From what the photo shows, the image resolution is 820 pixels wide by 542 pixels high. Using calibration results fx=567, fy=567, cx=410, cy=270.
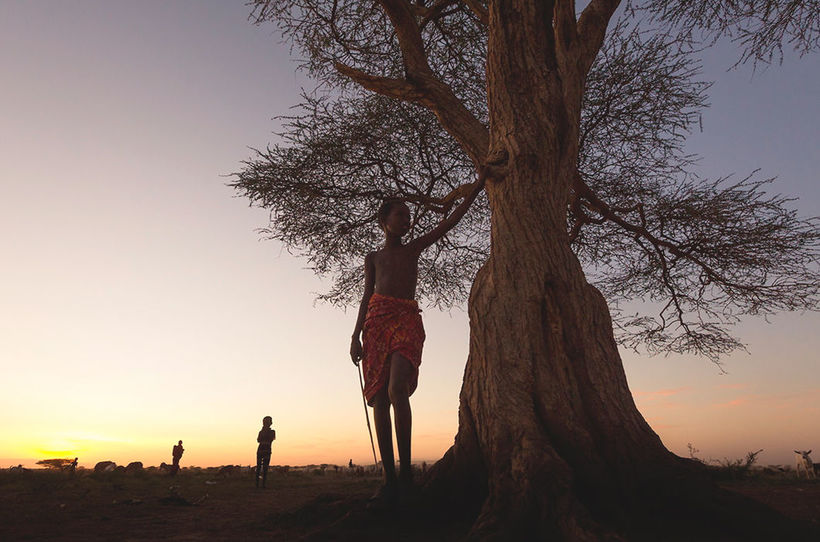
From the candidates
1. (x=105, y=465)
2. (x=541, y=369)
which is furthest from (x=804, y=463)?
(x=105, y=465)

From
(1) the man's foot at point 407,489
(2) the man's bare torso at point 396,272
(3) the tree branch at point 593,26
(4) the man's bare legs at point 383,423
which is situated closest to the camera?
(1) the man's foot at point 407,489

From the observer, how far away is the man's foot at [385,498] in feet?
13.2

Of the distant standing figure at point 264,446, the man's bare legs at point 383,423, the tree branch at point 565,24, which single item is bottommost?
the man's bare legs at point 383,423

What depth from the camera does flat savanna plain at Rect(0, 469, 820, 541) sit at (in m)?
3.91

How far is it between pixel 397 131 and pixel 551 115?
3791 mm

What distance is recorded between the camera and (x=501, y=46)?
5371 millimetres

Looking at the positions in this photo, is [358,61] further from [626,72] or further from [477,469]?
[477,469]

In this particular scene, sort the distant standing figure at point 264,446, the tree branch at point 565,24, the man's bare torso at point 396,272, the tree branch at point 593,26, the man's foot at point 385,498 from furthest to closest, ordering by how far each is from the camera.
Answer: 1. the distant standing figure at point 264,446
2. the tree branch at point 593,26
3. the tree branch at point 565,24
4. the man's bare torso at point 396,272
5. the man's foot at point 385,498

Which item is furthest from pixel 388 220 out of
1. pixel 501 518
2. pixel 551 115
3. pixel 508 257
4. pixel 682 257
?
pixel 682 257

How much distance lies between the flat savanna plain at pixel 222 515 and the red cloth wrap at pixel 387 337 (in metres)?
0.95

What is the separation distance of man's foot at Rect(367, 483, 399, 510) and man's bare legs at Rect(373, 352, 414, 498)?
0.02 metres

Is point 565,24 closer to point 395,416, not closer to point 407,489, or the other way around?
point 395,416

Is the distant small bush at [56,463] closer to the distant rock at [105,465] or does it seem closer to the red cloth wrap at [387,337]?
the distant rock at [105,465]

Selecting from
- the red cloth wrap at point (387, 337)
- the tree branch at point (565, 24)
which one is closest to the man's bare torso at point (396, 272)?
the red cloth wrap at point (387, 337)
